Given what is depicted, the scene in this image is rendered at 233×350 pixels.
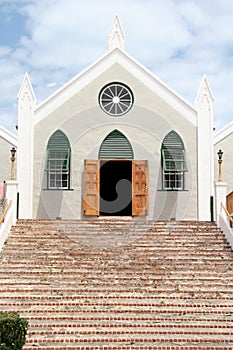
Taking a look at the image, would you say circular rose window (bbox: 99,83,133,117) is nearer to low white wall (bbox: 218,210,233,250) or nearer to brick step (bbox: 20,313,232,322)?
low white wall (bbox: 218,210,233,250)

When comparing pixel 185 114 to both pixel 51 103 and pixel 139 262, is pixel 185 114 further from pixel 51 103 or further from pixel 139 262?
pixel 139 262

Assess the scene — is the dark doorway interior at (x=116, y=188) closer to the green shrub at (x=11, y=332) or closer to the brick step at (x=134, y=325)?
the brick step at (x=134, y=325)

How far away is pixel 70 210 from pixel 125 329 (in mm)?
10793

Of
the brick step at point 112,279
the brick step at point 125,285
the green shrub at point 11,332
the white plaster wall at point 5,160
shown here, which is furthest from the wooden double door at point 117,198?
the green shrub at point 11,332

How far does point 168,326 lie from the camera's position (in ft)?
38.3

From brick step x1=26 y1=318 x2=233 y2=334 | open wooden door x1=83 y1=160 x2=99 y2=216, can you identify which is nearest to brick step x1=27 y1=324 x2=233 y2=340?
brick step x1=26 y1=318 x2=233 y2=334

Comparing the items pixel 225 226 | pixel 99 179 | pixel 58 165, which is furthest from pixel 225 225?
pixel 58 165

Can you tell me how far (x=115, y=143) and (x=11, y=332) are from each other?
14396mm

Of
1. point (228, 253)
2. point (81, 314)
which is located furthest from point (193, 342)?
point (228, 253)

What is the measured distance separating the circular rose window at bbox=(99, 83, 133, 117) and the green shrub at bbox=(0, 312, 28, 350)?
1477 centimetres

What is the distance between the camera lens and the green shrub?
847 centimetres

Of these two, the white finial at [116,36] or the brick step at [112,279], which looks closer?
the brick step at [112,279]

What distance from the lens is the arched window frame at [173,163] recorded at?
72.6 feet

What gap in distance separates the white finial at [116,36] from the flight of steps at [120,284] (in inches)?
335
